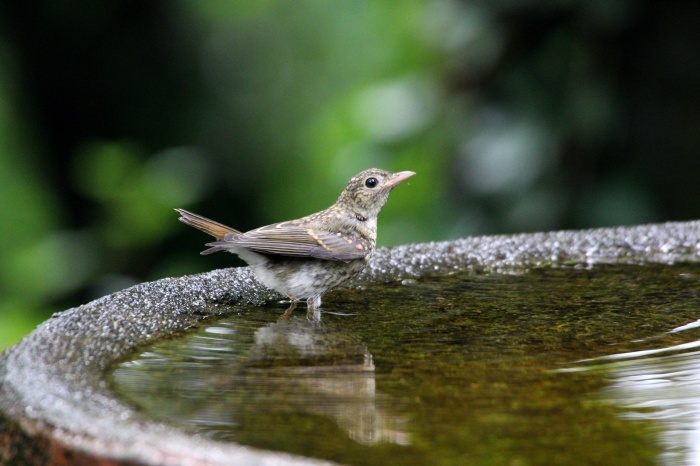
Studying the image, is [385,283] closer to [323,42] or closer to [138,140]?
[138,140]

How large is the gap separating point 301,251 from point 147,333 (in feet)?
3.14

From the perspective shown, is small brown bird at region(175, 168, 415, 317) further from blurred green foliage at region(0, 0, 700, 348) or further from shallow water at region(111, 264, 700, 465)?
blurred green foliage at region(0, 0, 700, 348)

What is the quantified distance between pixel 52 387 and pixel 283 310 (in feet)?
4.69

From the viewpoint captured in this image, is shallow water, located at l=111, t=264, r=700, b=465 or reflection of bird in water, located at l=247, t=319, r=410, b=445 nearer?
shallow water, located at l=111, t=264, r=700, b=465

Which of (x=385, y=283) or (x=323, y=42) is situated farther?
(x=323, y=42)

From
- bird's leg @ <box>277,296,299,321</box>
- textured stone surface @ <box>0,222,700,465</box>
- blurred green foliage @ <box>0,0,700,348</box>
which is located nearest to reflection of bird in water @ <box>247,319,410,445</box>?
bird's leg @ <box>277,296,299,321</box>

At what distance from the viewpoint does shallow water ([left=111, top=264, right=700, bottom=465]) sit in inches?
67.6

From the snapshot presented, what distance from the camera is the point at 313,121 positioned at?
21.4 ft

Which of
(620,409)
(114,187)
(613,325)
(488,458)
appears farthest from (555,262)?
(114,187)

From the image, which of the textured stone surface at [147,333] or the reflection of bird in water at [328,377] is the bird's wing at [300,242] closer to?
the textured stone surface at [147,333]

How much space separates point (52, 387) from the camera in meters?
1.81

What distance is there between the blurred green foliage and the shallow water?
71.4 inches

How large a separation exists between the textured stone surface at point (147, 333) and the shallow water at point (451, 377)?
9 cm

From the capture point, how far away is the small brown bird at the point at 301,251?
3.27 meters
